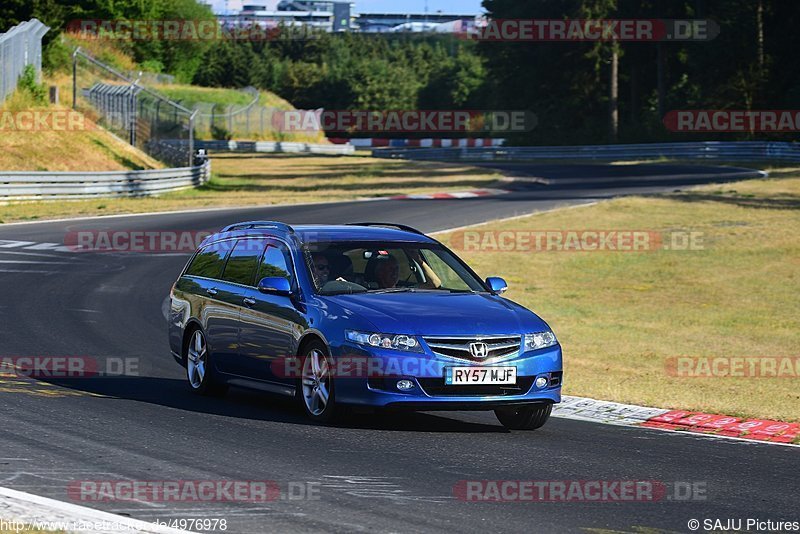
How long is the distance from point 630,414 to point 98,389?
4.88 metres

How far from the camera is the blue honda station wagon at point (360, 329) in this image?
956 centimetres

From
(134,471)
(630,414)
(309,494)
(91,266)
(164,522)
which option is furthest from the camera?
(91,266)

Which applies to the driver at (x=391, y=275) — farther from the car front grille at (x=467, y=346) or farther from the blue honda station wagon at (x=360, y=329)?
the car front grille at (x=467, y=346)

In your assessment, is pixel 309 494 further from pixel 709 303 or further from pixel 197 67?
pixel 197 67

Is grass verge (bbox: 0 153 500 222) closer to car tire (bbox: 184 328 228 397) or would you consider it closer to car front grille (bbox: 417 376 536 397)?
car tire (bbox: 184 328 228 397)

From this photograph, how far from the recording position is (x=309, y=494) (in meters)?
7.32

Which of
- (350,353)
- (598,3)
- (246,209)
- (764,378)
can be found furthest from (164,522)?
(598,3)

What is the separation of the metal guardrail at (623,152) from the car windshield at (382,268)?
2200 inches

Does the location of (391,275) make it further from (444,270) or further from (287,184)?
(287,184)

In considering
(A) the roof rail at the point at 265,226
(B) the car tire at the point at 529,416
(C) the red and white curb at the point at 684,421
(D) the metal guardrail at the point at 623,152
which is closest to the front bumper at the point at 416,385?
(B) the car tire at the point at 529,416

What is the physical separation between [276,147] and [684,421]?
80.1 meters

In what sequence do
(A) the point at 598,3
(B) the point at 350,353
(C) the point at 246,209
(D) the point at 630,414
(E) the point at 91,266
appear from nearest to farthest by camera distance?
(B) the point at 350,353 < (D) the point at 630,414 < (E) the point at 91,266 < (C) the point at 246,209 < (A) the point at 598,3

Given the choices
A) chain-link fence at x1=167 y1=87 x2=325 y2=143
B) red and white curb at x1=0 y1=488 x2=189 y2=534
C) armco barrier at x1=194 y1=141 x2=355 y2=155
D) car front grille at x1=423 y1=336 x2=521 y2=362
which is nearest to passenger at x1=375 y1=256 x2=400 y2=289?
car front grille at x1=423 y1=336 x2=521 y2=362

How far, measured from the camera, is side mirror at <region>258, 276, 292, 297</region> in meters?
10.5
